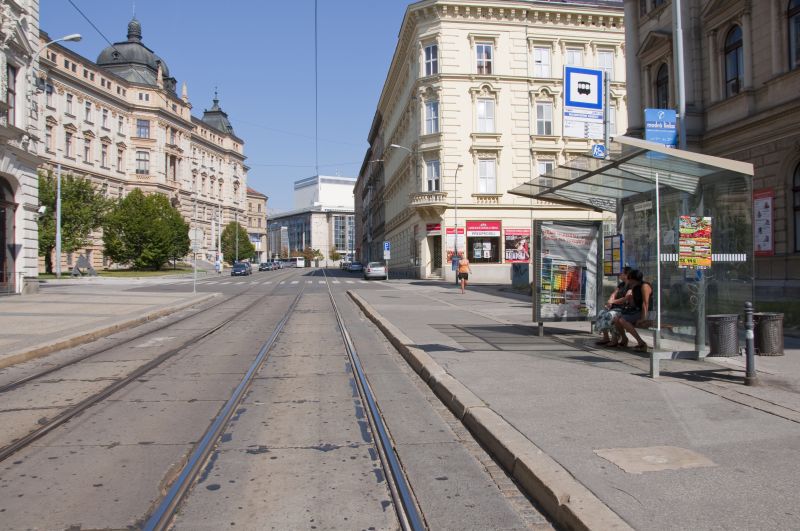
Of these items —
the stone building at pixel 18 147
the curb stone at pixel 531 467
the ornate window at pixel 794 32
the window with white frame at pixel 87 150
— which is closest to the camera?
the curb stone at pixel 531 467

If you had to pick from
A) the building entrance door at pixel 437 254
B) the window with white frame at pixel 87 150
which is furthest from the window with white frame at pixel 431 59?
the window with white frame at pixel 87 150

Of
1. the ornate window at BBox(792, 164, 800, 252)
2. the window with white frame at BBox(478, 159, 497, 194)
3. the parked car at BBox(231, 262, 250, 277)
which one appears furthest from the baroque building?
the ornate window at BBox(792, 164, 800, 252)

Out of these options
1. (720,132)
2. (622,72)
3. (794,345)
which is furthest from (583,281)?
(622,72)

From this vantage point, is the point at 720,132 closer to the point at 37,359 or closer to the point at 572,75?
the point at 572,75

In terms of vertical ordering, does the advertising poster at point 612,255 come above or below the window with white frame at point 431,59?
below

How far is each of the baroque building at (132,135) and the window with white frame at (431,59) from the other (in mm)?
24088

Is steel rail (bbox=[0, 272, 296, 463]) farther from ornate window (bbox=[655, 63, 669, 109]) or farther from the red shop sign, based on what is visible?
the red shop sign

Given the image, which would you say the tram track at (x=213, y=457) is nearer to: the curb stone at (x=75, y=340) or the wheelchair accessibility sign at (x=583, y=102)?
the curb stone at (x=75, y=340)

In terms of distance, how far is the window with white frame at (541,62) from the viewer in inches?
1742

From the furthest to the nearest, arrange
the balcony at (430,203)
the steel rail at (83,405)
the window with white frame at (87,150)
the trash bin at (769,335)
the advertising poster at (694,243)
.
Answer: the window with white frame at (87,150) → the balcony at (430,203) → the advertising poster at (694,243) → the trash bin at (769,335) → the steel rail at (83,405)

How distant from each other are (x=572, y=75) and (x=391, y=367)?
317 inches

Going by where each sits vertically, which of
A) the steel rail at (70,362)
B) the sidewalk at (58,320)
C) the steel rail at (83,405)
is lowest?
the steel rail at (83,405)

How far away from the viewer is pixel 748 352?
7297 millimetres

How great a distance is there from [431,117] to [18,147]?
2690cm
